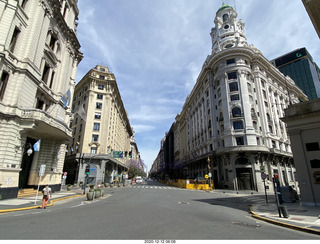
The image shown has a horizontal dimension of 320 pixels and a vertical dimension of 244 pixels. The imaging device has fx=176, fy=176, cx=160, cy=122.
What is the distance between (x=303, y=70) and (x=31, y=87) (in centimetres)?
13627

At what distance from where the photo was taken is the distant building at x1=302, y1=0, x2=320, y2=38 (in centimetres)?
1213

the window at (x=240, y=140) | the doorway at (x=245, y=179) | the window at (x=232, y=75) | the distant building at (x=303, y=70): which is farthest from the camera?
the distant building at (x=303, y=70)

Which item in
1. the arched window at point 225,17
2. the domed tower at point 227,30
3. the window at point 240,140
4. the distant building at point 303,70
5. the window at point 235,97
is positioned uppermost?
the distant building at point 303,70

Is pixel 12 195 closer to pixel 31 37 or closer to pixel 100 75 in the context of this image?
pixel 31 37

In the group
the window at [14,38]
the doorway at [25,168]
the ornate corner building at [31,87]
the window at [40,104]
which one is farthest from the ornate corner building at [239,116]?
the window at [14,38]

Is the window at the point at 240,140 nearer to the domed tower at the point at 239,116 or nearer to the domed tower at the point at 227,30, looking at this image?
the domed tower at the point at 239,116

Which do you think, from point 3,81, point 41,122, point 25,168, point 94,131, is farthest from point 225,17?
point 25,168

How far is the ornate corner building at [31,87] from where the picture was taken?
16.8 meters

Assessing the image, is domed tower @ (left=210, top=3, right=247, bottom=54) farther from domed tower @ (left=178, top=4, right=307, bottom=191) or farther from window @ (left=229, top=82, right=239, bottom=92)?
window @ (left=229, top=82, right=239, bottom=92)

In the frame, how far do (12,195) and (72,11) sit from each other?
30.6 m

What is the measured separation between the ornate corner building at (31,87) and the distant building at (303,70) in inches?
4998

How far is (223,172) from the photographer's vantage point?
129 feet

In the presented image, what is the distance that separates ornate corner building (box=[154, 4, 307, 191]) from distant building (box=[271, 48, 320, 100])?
67.6 meters

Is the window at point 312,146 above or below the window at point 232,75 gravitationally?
below
